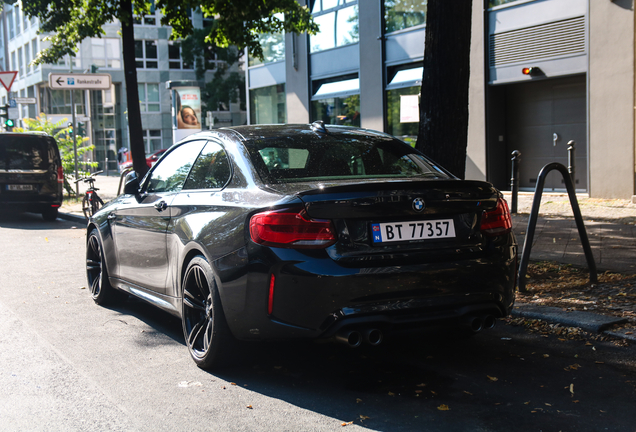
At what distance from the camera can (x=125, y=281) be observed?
5.87 metres

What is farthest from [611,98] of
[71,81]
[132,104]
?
[71,81]

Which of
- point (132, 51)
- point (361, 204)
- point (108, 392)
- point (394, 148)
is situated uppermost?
point (132, 51)

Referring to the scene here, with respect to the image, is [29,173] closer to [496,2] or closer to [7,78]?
[7,78]

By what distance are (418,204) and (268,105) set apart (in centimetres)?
2322

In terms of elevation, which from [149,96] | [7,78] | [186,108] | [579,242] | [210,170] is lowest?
[579,242]

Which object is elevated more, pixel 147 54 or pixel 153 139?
pixel 147 54

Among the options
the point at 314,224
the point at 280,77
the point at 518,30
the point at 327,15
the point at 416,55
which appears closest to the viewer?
the point at 314,224

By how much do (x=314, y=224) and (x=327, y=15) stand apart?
65.0 feet

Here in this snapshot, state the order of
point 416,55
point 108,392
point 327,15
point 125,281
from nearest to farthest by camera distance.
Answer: point 108,392 → point 125,281 → point 416,55 → point 327,15

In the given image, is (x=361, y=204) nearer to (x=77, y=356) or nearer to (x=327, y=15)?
(x=77, y=356)

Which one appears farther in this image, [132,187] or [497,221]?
[132,187]

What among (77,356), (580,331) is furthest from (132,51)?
(580,331)

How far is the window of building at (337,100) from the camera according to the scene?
70.3 ft

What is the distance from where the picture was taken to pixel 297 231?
12.2ft
